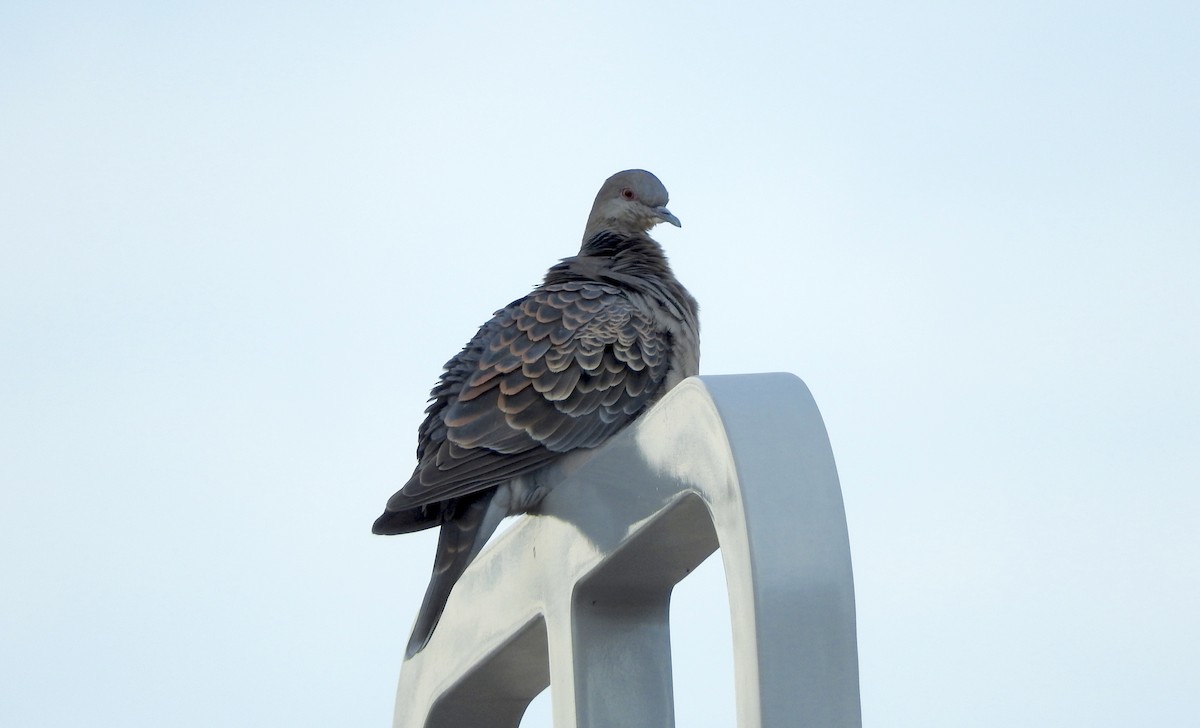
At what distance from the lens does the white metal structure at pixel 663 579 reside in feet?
6.85

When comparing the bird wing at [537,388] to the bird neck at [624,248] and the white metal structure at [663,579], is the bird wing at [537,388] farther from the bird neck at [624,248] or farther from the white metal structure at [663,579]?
the bird neck at [624,248]

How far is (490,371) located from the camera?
4535 mm

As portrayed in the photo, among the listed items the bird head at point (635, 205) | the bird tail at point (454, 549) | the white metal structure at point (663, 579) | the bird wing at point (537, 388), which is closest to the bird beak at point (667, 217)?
the bird head at point (635, 205)

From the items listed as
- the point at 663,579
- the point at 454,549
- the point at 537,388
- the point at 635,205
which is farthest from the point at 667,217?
the point at 663,579

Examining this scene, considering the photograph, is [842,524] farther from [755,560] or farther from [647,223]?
[647,223]

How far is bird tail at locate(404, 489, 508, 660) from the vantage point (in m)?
3.79

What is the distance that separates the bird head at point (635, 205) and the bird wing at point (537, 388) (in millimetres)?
1128

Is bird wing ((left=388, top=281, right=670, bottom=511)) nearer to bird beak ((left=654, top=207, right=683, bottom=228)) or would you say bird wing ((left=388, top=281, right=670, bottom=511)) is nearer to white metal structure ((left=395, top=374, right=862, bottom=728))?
white metal structure ((left=395, top=374, right=862, bottom=728))

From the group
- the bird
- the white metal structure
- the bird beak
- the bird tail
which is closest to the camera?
the white metal structure

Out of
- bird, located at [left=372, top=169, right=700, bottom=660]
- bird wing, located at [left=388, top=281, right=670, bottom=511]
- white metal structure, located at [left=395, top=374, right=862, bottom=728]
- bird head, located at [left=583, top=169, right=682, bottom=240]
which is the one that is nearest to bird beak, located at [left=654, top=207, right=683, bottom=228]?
bird head, located at [left=583, top=169, right=682, bottom=240]

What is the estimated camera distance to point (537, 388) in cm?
443

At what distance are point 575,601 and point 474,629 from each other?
0.80 meters

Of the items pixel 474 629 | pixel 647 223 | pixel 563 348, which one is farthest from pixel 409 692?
pixel 647 223

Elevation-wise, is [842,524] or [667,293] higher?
[667,293]
